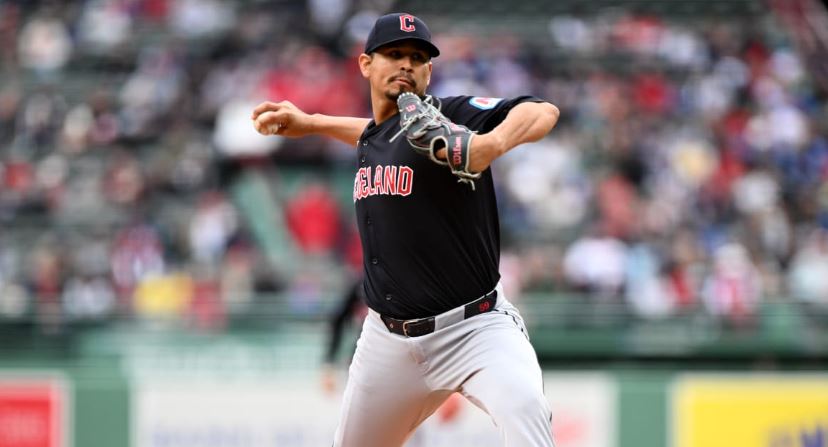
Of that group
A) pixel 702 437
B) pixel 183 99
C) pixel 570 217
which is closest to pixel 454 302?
pixel 702 437

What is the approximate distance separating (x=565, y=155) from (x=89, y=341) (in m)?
5.41

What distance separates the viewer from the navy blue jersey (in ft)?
15.7

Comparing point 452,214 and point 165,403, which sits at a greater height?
point 452,214

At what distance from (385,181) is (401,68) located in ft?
1.41

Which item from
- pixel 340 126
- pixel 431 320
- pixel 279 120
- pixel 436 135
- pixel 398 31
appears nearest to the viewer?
pixel 436 135

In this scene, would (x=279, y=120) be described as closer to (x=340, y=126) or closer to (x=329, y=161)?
(x=340, y=126)

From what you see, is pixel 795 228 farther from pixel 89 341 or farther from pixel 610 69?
pixel 89 341

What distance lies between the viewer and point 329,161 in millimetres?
14062

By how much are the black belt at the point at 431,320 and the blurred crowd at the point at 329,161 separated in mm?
6361

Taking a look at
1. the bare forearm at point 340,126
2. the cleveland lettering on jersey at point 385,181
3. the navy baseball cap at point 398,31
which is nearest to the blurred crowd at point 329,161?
the bare forearm at point 340,126

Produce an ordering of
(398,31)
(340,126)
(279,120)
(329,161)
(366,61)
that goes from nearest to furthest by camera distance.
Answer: (398,31)
(366,61)
(279,120)
(340,126)
(329,161)

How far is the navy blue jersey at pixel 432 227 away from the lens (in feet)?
15.7

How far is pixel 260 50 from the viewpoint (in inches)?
640

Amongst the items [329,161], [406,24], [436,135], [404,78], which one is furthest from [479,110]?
[329,161]
